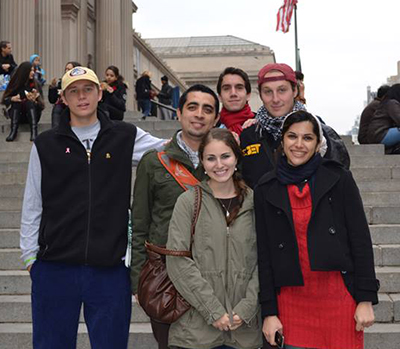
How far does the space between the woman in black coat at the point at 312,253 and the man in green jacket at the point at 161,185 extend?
0.53 meters

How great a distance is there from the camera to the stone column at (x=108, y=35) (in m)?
25.8

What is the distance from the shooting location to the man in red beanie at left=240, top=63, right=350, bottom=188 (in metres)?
3.60

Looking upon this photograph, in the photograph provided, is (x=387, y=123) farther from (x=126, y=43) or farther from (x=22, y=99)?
(x=126, y=43)

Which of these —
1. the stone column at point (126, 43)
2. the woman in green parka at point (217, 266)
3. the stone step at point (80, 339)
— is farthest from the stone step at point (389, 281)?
the stone column at point (126, 43)

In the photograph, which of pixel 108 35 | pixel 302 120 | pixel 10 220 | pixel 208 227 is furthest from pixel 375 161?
pixel 108 35

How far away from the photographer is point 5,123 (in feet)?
40.8

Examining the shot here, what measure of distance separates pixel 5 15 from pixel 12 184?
33.1ft

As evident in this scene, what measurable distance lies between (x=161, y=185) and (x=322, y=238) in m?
0.96

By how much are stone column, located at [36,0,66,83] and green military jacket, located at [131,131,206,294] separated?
1763cm

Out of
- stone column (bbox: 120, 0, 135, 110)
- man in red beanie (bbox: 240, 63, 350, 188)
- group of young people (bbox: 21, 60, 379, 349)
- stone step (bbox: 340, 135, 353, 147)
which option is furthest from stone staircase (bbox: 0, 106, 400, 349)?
stone column (bbox: 120, 0, 135, 110)

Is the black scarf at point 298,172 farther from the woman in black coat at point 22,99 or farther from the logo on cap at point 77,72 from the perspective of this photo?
the woman in black coat at point 22,99

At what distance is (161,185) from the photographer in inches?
132

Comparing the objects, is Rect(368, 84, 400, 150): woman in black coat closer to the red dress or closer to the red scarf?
the red scarf

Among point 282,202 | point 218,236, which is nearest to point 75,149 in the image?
point 218,236
